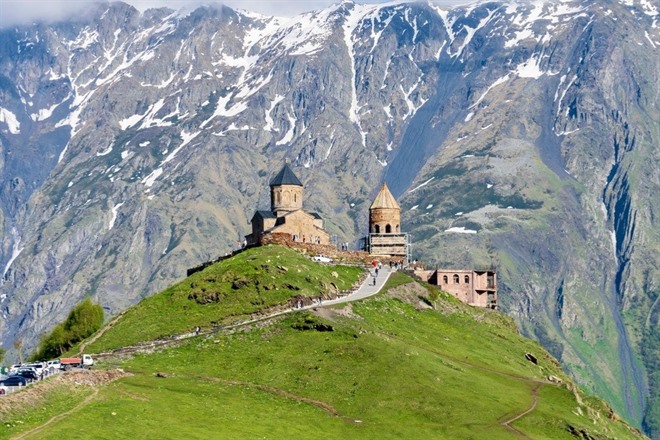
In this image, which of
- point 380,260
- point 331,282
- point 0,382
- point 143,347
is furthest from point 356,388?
point 380,260

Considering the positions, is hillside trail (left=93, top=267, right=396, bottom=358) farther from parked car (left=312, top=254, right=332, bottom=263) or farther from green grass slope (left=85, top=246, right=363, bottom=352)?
parked car (left=312, top=254, right=332, bottom=263)

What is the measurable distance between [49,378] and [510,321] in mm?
91424

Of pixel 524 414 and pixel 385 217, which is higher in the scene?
pixel 385 217

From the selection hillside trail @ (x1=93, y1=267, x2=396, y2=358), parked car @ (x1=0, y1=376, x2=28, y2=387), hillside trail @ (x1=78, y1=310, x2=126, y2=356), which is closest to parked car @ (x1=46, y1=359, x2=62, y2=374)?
parked car @ (x1=0, y1=376, x2=28, y2=387)

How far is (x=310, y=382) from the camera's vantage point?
104000 mm

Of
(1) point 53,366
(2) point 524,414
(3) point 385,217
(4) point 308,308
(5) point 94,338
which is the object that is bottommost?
(2) point 524,414

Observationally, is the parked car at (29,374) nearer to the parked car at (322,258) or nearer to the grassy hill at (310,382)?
the grassy hill at (310,382)

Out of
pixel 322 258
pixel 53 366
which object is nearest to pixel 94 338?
pixel 53 366

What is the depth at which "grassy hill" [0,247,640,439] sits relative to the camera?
8731 cm

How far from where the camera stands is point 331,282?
14200cm

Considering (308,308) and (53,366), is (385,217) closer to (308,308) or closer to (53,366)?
(308,308)

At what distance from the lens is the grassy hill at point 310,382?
87.3m

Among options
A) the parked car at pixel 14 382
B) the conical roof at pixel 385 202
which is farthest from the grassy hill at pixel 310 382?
the conical roof at pixel 385 202

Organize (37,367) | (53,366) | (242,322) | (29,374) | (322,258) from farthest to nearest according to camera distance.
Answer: (322,258)
(242,322)
(53,366)
(37,367)
(29,374)
